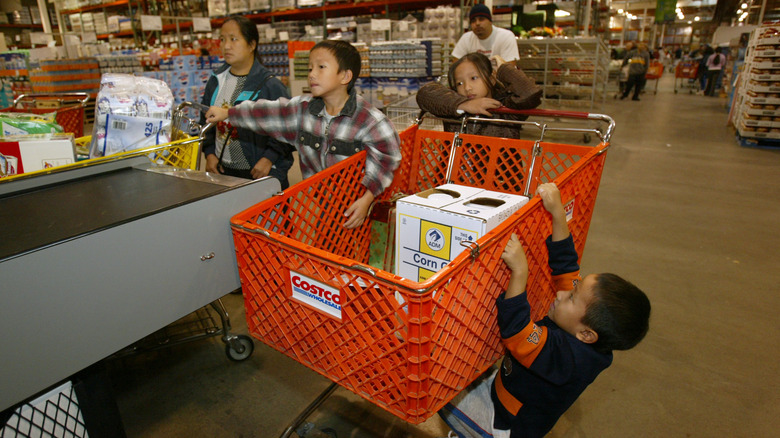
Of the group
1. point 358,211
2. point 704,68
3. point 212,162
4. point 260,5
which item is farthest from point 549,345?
point 704,68

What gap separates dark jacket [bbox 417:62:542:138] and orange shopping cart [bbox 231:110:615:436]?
0.74 metres

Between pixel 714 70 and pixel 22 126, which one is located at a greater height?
pixel 22 126

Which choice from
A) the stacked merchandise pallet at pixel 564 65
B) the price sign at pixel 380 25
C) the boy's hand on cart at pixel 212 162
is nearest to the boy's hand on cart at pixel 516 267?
the boy's hand on cart at pixel 212 162

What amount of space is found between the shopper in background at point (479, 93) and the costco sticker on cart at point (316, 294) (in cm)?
136

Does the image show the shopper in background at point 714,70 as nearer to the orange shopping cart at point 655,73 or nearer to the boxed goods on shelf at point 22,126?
the orange shopping cart at point 655,73

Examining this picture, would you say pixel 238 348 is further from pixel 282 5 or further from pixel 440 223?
pixel 282 5

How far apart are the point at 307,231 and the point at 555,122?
28.3 feet

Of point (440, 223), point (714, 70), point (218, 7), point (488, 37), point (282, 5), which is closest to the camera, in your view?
point (440, 223)

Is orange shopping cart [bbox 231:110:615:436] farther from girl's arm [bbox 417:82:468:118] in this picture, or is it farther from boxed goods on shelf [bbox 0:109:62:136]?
boxed goods on shelf [bbox 0:109:62:136]

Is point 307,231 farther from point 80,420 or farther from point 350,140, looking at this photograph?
point 80,420

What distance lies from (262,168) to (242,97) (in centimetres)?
42

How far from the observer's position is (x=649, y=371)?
2234mm

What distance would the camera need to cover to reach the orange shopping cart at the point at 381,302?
1.08 meters

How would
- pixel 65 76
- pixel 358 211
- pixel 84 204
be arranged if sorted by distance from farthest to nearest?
pixel 65 76, pixel 358 211, pixel 84 204
